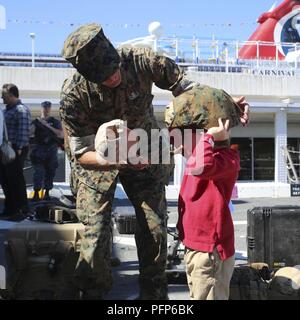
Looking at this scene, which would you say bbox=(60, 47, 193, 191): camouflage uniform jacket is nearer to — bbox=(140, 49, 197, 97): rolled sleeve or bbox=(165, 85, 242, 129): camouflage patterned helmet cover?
bbox=(140, 49, 197, 97): rolled sleeve

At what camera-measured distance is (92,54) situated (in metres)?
2.93

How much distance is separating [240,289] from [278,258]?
0.76m

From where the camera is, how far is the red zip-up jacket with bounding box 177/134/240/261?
9.61ft

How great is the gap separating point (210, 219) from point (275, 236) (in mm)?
1340

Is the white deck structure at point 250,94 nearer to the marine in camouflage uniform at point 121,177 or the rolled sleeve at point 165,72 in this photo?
the marine in camouflage uniform at point 121,177

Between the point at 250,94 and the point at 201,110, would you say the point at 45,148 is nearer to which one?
the point at 201,110

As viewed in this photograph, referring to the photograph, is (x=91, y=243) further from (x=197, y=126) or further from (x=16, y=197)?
(x=16, y=197)

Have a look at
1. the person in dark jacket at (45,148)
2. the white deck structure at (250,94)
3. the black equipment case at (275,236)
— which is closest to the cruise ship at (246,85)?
the white deck structure at (250,94)

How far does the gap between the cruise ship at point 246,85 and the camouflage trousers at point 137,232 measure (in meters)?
9.22

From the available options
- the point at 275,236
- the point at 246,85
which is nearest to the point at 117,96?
the point at 275,236

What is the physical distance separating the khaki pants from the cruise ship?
31.4ft

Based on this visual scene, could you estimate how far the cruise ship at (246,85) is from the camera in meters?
14.7

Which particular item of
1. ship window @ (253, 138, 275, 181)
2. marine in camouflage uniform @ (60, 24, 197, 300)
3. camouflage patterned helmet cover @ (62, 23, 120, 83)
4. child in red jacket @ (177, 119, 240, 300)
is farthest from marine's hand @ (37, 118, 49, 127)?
ship window @ (253, 138, 275, 181)

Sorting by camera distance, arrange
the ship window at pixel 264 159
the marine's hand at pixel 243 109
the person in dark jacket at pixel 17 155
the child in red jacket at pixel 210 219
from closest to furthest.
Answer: the child in red jacket at pixel 210 219, the marine's hand at pixel 243 109, the person in dark jacket at pixel 17 155, the ship window at pixel 264 159
